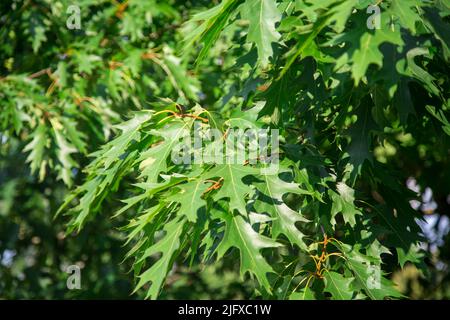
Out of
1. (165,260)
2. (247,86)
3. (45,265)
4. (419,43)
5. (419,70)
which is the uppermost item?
(419,43)

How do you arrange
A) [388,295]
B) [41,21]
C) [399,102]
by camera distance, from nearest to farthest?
[399,102], [388,295], [41,21]

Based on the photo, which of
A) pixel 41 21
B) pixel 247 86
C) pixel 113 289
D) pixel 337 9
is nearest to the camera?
pixel 337 9

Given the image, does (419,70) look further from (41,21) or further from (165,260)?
(41,21)

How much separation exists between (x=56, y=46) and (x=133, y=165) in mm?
2151

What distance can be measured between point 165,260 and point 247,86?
963mm

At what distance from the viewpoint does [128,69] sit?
4.15m

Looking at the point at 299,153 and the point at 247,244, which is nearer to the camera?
the point at 247,244

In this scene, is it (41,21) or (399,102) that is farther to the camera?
(41,21)

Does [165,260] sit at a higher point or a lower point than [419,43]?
lower

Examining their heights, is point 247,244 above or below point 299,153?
below

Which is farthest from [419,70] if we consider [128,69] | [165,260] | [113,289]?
[113,289]
